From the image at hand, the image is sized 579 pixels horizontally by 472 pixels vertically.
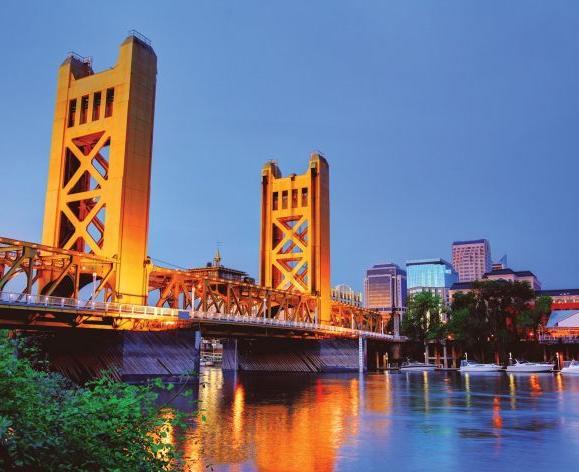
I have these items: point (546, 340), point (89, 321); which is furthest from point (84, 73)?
point (546, 340)

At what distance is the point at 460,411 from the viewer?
33031 millimetres

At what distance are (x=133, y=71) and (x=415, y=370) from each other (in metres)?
78.6

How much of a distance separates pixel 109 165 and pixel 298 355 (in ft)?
164

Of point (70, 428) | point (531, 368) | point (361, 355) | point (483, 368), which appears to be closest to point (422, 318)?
point (483, 368)

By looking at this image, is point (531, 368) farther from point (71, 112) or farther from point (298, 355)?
point (71, 112)

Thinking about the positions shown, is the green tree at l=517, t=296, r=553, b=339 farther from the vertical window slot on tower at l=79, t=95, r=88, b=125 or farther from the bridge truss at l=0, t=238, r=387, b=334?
the vertical window slot on tower at l=79, t=95, r=88, b=125

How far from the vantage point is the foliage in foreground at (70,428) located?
8.04m

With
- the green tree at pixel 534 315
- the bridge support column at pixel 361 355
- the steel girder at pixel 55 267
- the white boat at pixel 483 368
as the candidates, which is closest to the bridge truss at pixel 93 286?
the steel girder at pixel 55 267

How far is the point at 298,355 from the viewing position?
332 ft

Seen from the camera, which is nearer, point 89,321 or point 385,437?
point 385,437

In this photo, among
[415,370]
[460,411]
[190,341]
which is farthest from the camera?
[415,370]

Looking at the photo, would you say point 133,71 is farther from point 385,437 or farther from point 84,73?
point 385,437

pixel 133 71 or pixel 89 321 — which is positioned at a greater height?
pixel 133 71

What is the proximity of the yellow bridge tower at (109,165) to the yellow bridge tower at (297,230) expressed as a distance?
45.9 metres
